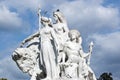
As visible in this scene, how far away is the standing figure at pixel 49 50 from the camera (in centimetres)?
2145

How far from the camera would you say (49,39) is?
2166cm

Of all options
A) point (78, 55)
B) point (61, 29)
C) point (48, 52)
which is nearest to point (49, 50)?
point (48, 52)

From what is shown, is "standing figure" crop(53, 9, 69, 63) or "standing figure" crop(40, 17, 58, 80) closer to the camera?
"standing figure" crop(40, 17, 58, 80)

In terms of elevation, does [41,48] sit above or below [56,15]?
below

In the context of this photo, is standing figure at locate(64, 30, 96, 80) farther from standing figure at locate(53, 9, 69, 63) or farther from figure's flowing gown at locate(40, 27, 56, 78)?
figure's flowing gown at locate(40, 27, 56, 78)

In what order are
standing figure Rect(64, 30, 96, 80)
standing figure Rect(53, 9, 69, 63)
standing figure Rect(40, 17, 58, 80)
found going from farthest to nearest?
standing figure Rect(53, 9, 69, 63), standing figure Rect(64, 30, 96, 80), standing figure Rect(40, 17, 58, 80)

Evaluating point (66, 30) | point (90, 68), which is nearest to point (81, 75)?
point (90, 68)

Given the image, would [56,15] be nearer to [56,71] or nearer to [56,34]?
[56,34]

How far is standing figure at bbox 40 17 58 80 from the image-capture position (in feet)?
70.4

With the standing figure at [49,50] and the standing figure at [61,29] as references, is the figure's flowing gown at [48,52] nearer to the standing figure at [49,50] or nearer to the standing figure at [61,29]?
the standing figure at [49,50]

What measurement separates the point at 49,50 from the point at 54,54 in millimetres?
288

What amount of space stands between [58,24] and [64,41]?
948 millimetres

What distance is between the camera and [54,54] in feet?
71.0

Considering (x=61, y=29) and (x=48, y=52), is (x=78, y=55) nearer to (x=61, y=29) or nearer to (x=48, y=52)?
(x=48, y=52)
